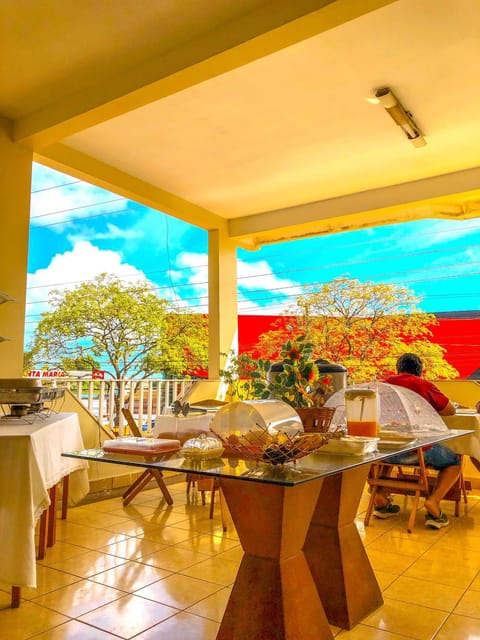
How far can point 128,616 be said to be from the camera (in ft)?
7.21

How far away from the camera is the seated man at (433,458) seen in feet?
11.7

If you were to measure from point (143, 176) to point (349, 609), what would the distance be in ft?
15.9

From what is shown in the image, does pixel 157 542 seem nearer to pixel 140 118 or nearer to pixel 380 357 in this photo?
pixel 140 118

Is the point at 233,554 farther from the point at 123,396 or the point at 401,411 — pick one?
the point at 123,396

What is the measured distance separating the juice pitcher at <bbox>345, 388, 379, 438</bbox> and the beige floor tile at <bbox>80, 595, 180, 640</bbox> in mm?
1144

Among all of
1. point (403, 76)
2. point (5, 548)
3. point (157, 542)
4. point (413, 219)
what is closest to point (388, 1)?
point (403, 76)

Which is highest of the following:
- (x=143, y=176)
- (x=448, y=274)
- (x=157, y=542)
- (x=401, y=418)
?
(x=143, y=176)

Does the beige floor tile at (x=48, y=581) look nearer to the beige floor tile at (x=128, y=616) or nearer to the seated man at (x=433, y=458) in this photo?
the beige floor tile at (x=128, y=616)

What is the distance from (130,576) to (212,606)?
23.5 inches

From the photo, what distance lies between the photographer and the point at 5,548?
2.06 metres

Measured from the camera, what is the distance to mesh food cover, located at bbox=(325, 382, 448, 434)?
A: 2562 mm

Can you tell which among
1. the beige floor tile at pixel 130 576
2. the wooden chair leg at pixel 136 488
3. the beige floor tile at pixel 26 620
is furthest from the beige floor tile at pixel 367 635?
the wooden chair leg at pixel 136 488

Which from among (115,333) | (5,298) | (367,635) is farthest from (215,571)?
(115,333)

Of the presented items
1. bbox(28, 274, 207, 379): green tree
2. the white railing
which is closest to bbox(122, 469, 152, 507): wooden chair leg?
the white railing
